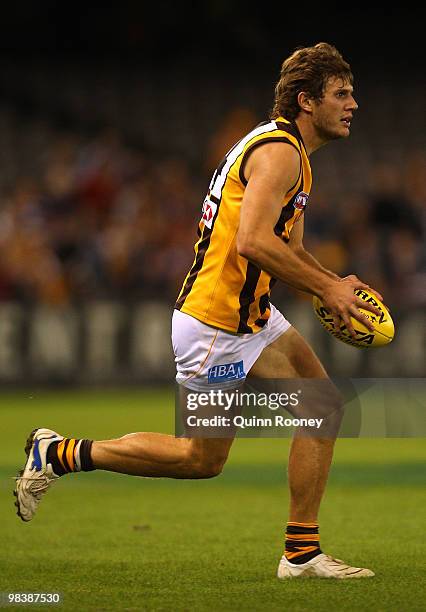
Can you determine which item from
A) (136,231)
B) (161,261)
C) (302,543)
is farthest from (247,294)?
(136,231)

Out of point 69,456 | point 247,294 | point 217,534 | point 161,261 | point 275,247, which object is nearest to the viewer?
point 275,247

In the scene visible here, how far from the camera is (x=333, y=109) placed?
20.9 feet

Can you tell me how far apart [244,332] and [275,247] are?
54 centimetres

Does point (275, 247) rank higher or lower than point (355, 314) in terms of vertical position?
higher

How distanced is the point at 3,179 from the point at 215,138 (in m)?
3.43

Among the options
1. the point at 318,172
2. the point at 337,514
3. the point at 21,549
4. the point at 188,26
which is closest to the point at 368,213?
the point at 318,172

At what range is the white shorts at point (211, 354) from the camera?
6.27 metres

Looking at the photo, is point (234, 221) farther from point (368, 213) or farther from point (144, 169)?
point (144, 169)

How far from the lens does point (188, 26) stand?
24312mm

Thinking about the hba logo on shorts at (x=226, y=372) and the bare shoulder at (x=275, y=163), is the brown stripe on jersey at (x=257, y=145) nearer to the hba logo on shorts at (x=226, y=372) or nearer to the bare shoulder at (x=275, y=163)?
the bare shoulder at (x=275, y=163)

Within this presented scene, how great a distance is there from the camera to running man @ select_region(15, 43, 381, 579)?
6.18 m

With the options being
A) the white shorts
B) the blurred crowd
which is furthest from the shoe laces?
the blurred crowd

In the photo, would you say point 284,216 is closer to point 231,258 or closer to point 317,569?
point 231,258

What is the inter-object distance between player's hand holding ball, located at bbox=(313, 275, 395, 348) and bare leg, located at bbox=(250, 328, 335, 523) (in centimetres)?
22
